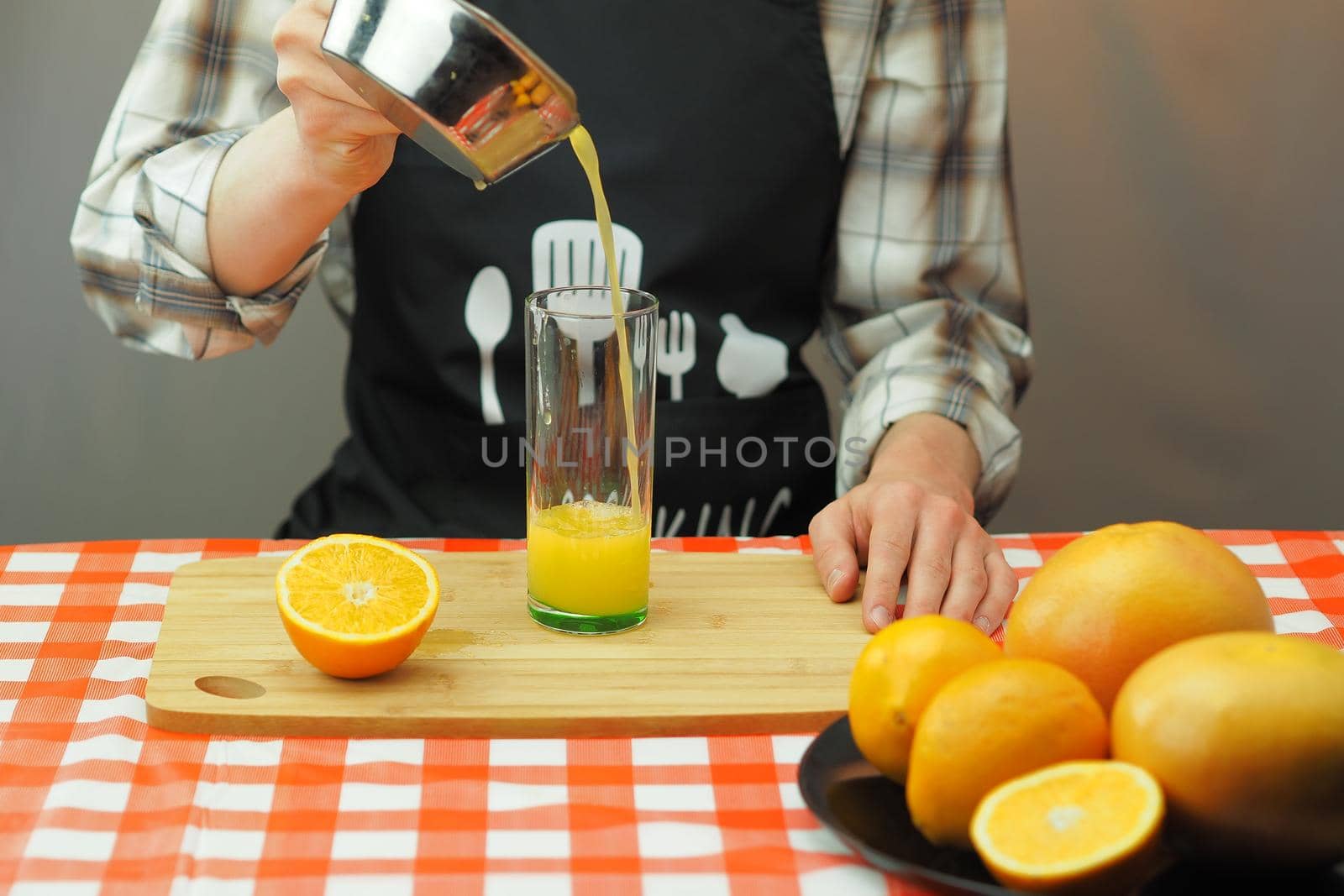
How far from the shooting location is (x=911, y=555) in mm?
962

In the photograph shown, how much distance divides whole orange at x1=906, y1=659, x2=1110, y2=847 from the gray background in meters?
1.43

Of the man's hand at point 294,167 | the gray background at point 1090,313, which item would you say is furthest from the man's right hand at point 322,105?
the gray background at point 1090,313

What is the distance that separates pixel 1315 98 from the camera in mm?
1913

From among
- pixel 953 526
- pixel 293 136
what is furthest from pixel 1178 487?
pixel 293 136

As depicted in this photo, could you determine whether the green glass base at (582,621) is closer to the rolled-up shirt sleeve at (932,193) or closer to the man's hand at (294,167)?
the man's hand at (294,167)

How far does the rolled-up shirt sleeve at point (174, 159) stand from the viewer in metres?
1.19

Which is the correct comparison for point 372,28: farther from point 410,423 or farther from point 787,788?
point 410,423

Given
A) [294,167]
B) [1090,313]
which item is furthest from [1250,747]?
[1090,313]

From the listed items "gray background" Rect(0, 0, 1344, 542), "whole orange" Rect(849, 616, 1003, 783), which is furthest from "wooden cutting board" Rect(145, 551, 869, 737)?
"gray background" Rect(0, 0, 1344, 542)

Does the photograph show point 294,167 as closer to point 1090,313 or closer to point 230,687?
point 230,687

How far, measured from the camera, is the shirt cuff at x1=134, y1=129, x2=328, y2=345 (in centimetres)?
114

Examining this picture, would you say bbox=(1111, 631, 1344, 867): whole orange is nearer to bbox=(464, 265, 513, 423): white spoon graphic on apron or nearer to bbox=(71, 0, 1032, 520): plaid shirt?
bbox=(71, 0, 1032, 520): plaid shirt

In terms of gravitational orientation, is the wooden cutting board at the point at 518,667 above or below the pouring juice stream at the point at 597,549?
below

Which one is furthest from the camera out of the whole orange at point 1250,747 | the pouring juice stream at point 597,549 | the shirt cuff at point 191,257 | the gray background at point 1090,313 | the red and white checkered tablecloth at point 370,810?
the gray background at point 1090,313
